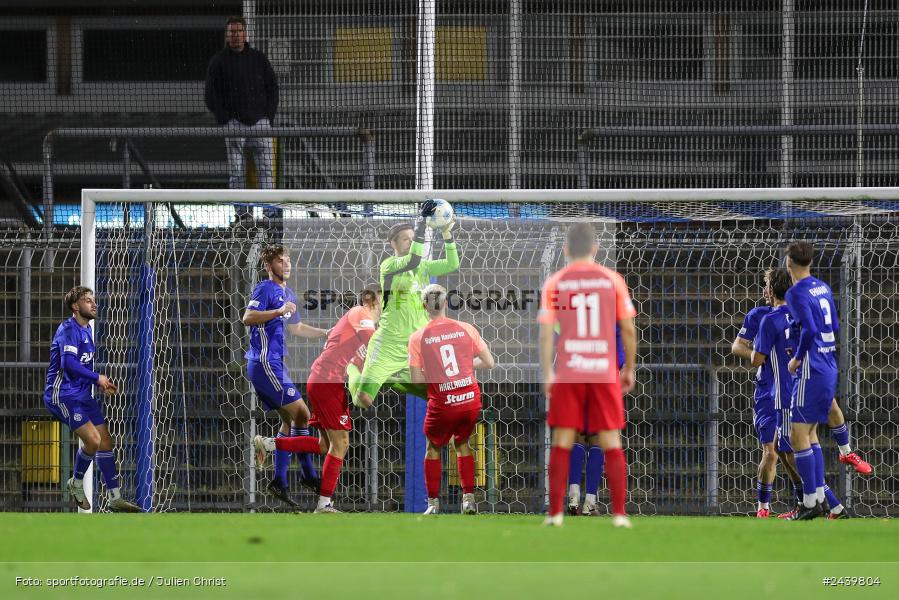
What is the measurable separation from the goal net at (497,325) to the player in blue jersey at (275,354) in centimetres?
67

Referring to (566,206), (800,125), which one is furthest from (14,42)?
(800,125)

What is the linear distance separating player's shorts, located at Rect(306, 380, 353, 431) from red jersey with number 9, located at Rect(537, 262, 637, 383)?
373 centimetres

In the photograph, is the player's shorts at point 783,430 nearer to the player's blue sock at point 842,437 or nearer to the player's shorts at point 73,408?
the player's blue sock at point 842,437

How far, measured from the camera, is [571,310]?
19.4ft

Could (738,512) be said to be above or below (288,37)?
below

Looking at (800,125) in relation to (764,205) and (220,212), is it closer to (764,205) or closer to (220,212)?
(764,205)

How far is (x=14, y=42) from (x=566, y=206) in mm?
7579

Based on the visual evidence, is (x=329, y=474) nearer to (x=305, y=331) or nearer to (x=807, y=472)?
(x=305, y=331)

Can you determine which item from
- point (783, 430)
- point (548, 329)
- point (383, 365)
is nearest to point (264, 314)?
point (383, 365)

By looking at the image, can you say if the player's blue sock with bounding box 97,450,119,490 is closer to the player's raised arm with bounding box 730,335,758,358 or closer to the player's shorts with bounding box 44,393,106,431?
the player's shorts with bounding box 44,393,106,431

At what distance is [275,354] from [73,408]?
157cm

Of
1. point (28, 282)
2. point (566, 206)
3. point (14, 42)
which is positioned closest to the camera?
point (566, 206)

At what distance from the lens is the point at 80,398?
966 centimetres

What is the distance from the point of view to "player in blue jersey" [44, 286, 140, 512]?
9.61 meters
